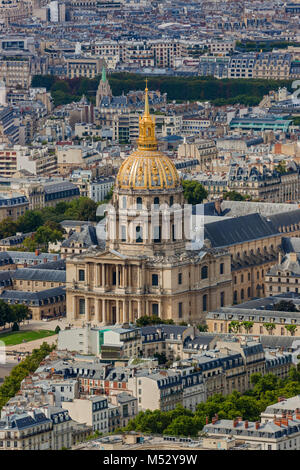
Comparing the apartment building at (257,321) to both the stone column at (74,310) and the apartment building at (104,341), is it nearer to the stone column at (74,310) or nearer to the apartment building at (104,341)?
the apartment building at (104,341)

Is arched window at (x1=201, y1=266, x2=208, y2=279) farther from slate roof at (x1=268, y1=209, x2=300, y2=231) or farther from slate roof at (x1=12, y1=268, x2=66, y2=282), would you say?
slate roof at (x1=268, y1=209, x2=300, y2=231)

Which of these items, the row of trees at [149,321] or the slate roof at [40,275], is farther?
the slate roof at [40,275]

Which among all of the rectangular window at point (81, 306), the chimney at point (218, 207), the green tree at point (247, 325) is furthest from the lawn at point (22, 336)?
the chimney at point (218, 207)

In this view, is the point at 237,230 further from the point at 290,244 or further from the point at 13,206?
the point at 13,206

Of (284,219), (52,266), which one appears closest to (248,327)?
(52,266)

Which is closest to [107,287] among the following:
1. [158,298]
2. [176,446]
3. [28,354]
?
[158,298]

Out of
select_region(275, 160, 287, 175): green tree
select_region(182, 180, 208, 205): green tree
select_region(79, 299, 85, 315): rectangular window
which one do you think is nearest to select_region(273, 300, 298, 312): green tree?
select_region(79, 299, 85, 315): rectangular window
